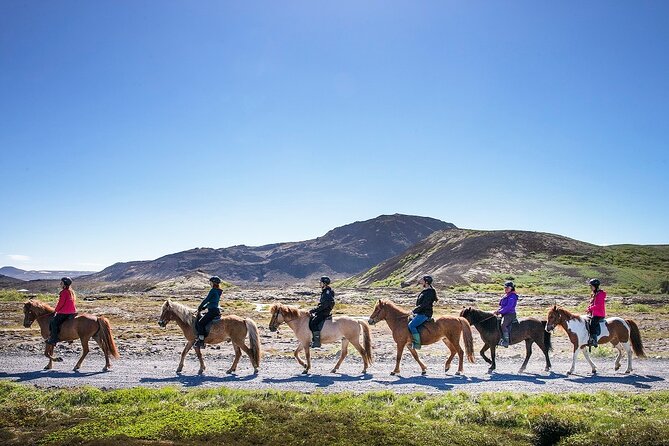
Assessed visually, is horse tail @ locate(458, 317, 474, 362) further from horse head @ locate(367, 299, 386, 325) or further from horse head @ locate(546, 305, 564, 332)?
horse head @ locate(546, 305, 564, 332)

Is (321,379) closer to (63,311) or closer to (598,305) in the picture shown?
(63,311)

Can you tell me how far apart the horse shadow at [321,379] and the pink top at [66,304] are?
26.9 ft

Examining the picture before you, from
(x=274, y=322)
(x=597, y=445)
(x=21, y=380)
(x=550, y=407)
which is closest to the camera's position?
(x=597, y=445)

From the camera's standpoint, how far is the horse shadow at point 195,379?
14.3 metres

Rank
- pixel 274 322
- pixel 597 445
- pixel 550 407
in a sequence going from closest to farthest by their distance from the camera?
pixel 597 445, pixel 550 407, pixel 274 322

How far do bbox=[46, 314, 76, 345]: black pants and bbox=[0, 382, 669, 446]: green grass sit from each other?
4.12 meters

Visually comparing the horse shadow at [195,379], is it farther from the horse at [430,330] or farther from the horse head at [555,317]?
the horse head at [555,317]

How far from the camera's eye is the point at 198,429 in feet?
31.1

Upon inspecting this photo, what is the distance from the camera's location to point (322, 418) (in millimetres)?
10086

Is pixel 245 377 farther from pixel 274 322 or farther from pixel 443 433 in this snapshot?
pixel 443 433

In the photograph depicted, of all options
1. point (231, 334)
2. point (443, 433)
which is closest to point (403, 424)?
point (443, 433)

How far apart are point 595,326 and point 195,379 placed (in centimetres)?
1515

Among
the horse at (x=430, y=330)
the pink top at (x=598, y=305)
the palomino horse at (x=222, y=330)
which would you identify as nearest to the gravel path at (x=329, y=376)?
the palomino horse at (x=222, y=330)

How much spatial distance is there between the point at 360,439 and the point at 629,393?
867 centimetres
